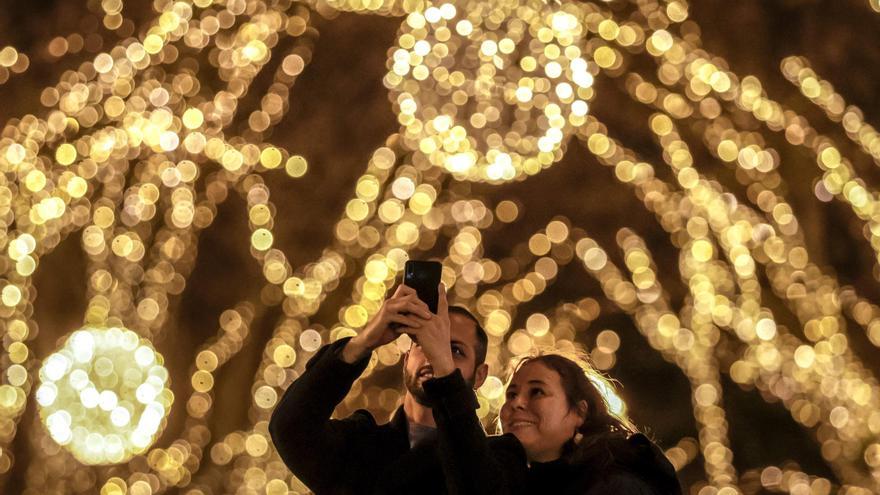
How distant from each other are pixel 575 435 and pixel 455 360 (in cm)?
31

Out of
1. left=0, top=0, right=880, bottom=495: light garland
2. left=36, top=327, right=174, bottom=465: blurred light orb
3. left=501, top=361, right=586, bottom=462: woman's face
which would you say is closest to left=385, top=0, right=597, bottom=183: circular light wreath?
left=0, top=0, right=880, bottom=495: light garland

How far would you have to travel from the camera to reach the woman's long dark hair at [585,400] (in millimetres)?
2439

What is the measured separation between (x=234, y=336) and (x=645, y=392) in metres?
2.38

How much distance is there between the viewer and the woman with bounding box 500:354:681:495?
2248 mm

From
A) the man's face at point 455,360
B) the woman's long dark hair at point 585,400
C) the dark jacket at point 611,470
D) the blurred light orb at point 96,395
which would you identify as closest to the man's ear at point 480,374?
the man's face at point 455,360

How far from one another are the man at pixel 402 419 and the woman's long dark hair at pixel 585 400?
0.49ft

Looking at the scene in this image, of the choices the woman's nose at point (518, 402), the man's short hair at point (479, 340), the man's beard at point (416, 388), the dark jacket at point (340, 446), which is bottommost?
the dark jacket at point (340, 446)

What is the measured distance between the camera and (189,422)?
23.9 ft

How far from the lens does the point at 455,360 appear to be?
238cm

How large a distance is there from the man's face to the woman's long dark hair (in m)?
0.17

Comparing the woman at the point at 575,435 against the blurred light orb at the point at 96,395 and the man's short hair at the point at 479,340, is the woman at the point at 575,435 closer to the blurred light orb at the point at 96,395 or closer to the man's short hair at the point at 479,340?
the man's short hair at the point at 479,340

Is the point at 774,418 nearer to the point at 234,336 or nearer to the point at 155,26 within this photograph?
the point at 234,336

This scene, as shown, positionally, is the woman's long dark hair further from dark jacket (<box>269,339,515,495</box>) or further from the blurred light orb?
the blurred light orb

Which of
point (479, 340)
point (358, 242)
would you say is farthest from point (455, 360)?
point (358, 242)
